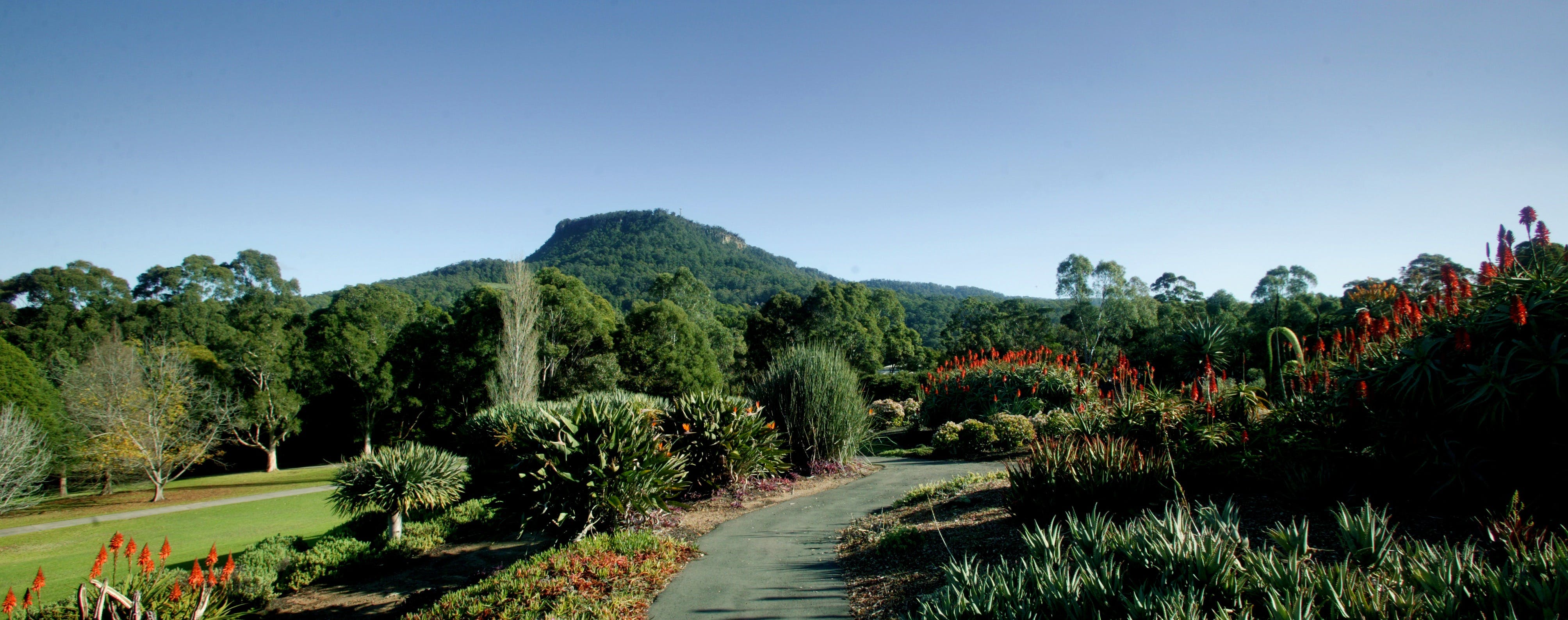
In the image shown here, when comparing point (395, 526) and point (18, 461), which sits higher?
point (18, 461)

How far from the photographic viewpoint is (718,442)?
9.91 m

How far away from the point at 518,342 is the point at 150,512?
1150 cm

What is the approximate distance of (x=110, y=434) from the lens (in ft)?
77.0

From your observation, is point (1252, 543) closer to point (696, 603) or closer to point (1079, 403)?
point (696, 603)

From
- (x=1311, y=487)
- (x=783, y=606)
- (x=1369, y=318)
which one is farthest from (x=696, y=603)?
(x=1369, y=318)

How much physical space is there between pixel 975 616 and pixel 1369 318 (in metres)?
6.62

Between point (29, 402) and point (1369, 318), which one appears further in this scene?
point (29, 402)

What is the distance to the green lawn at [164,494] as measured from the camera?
2080cm

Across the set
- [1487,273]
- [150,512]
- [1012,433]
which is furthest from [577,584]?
[150,512]

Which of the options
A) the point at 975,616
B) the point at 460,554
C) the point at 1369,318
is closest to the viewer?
the point at 975,616

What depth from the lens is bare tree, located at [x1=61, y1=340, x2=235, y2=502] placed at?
2375 centimetres

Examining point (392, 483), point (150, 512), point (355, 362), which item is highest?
Answer: point (355, 362)

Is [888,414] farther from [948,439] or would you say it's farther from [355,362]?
[355,362]

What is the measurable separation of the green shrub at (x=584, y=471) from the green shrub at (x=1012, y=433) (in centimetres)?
779
